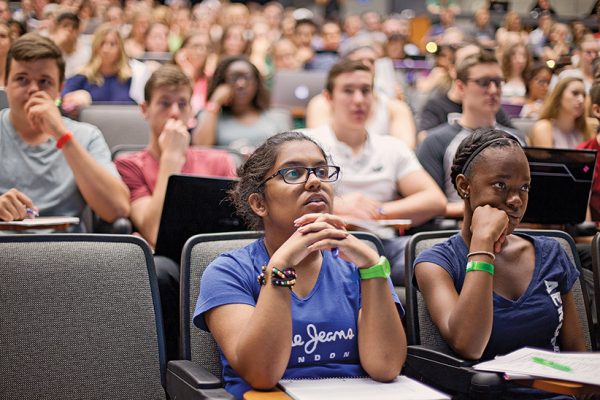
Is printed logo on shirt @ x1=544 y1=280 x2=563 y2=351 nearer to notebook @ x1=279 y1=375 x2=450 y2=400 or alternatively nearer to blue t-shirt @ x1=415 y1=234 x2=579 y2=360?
blue t-shirt @ x1=415 y1=234 x2=579 y2=360

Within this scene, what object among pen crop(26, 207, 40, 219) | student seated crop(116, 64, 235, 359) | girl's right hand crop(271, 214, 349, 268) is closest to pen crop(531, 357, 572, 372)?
girl's right hand crop(271, 214, 349, 268)

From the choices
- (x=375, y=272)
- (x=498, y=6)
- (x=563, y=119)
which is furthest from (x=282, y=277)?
(x=498, y=6)

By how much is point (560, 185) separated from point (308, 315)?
55.6 inches

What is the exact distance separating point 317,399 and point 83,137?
6.11 feet

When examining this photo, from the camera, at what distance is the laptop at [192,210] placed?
281 centimetres

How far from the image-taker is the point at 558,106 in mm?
4195

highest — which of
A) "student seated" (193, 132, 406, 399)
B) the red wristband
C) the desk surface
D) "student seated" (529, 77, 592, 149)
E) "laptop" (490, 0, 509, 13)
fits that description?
"laptop" (490, 0, 509, 13)

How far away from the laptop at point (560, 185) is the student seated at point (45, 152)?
150 centimetres

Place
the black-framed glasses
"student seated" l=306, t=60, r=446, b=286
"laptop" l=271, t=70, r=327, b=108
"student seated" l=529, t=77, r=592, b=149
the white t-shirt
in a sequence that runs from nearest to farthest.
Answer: the black-framed glasses < "student seated" l=306, t=60, r=446, b=286 < the white t-shirt < "student seated" l=529, t=77, r=592, b=149 < "laptop" l=271, t=70, r=327, b=108

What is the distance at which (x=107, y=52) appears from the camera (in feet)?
17.4

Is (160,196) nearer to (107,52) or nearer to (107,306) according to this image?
(107,306)

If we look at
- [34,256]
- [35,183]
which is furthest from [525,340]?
[35,183]

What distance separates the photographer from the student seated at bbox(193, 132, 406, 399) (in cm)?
179

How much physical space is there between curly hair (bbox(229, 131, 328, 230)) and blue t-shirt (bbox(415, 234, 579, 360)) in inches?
17.0
